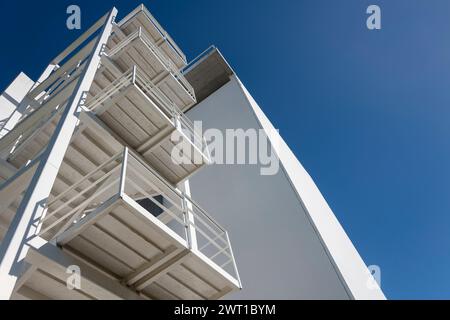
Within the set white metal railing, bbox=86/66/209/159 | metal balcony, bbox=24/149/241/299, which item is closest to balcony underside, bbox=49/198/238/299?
metal balcony, bbox=24/149/241/299

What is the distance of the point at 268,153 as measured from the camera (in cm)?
824

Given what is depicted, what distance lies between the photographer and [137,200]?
22.4 ft

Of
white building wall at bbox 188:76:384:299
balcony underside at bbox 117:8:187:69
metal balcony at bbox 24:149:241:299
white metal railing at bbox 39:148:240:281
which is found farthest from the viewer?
balcony underside at bbox 117:8:187:69

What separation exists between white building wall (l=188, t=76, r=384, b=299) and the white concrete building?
23mm

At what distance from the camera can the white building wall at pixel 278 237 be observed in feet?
19.4

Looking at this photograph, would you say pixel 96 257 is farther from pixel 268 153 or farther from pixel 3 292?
pixel 268 153

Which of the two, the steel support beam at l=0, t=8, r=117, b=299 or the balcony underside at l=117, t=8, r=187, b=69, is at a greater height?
the balcony underside at l=117, t=8, r=187, b=69

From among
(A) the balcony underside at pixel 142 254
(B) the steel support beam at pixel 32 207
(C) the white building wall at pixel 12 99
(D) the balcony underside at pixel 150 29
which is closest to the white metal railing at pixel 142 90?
(B) the steel support beam at pixel 32 207

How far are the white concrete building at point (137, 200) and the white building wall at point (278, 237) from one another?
0.07 feet

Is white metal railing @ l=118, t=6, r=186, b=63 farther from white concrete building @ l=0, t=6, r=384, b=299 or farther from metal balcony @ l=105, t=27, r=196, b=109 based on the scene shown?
metal balcony @ l=105, t=27, r=196, b=109

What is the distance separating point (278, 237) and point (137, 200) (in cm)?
258

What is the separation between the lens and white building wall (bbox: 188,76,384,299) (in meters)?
5.91

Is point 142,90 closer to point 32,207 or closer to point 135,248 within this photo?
point 135,248

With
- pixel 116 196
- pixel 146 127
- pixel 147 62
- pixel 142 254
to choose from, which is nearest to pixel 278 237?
pixel 146 127
